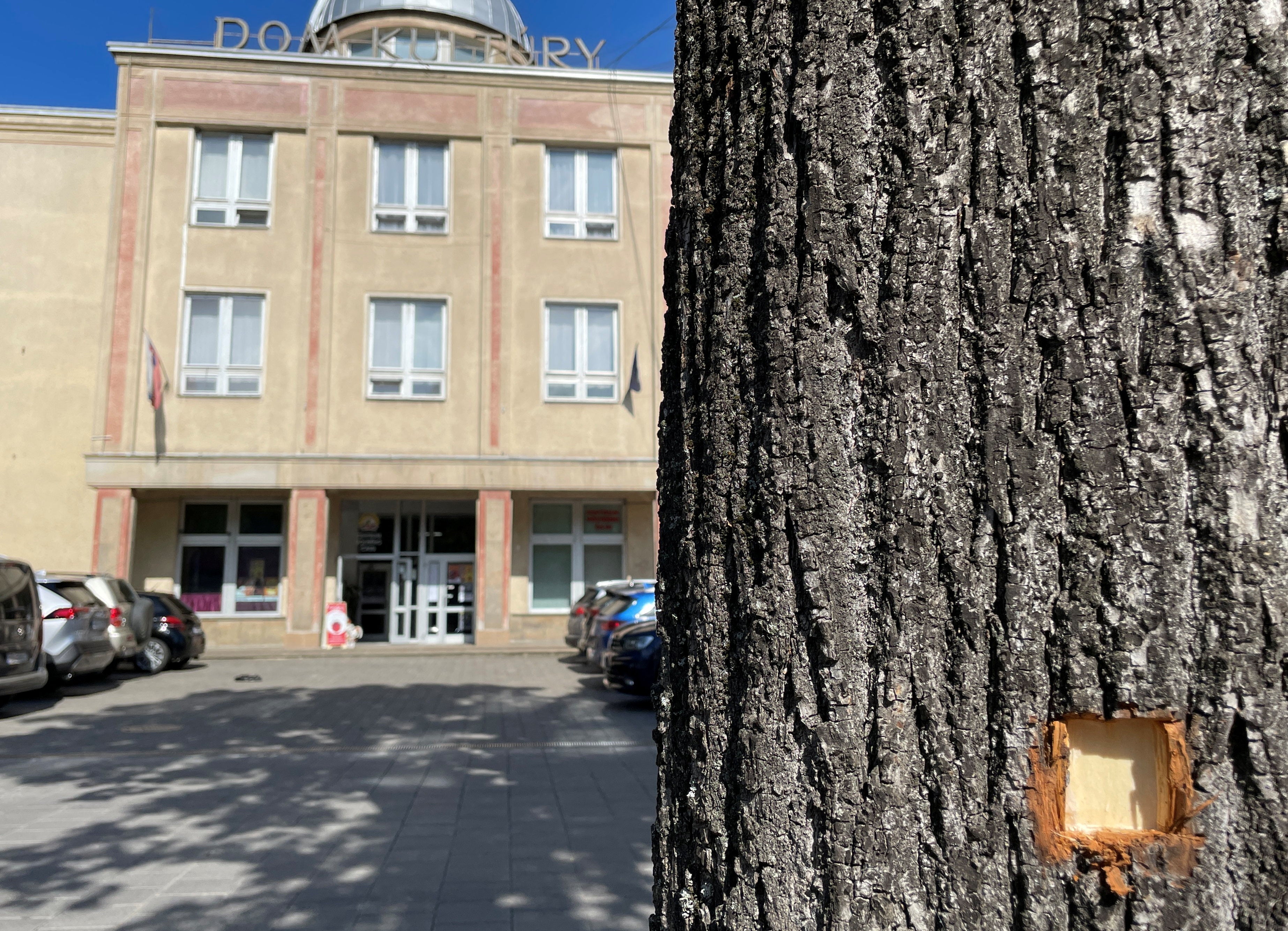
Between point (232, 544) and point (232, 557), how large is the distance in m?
0.31

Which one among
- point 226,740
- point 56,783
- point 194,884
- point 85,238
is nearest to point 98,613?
point 226,740

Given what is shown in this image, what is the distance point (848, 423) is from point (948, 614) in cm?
28

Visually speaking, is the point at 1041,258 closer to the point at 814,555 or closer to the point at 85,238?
the point at 814,555

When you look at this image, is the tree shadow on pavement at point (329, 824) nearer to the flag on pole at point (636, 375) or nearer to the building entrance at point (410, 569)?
the flag on pole at point (636, 375)

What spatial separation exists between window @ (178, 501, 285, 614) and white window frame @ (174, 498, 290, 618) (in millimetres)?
→ 12

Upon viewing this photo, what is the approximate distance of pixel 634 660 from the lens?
12.6 meters

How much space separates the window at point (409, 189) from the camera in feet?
79.9

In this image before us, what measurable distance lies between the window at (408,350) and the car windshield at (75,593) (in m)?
9.50

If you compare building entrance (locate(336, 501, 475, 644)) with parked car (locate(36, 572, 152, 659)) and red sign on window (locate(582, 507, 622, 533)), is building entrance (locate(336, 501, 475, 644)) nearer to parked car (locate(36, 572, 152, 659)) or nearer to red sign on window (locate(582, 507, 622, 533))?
red sign on window (locate(582, 507, 622, 533))

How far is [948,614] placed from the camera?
4.22 feet

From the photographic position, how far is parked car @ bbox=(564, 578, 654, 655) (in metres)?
16.1

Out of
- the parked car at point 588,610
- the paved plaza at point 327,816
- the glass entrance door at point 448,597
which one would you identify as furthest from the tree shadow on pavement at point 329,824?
the glass entrance door at point 448,597

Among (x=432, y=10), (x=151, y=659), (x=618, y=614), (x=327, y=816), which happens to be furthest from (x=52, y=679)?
(x=432, y=10)

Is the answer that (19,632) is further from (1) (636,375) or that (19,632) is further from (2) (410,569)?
(1) (636,375)
